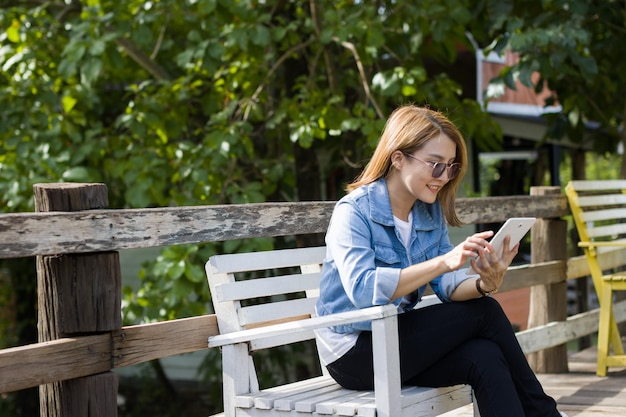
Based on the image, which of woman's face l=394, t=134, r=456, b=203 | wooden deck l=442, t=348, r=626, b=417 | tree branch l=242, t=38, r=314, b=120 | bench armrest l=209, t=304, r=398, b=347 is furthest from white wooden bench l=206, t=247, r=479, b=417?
tree branch l=242, t=38, r=314, b=120

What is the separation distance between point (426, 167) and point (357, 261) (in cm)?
36

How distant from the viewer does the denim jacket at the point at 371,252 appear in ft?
8.96

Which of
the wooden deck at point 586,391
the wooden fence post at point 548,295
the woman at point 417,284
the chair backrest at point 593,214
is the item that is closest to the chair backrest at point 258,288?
the woman at point 417,284

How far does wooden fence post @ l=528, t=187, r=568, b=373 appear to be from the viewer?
17.1 feet

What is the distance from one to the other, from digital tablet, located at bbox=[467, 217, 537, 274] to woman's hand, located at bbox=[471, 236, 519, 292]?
0.02 meters

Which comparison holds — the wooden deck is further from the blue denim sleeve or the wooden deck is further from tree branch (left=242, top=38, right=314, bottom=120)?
tree branch (left=242, top=38, right=314, bottom=120)

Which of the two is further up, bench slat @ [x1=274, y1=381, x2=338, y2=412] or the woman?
the woman

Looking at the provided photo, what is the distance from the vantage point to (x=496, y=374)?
274cm

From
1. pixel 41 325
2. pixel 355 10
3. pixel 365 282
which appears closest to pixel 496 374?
pixel 365 282

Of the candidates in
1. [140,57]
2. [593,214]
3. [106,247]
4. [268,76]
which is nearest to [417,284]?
[106,247]

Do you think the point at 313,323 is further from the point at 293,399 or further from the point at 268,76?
the point at 268,76

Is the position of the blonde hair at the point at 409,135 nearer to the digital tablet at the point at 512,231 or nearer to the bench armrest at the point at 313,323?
the digital tablet at the point at 512,231

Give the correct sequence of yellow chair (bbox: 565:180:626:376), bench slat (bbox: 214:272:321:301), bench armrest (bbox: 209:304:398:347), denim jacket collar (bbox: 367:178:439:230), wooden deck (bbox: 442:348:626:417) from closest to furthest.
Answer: bench armrest (bbox: 209:304:398:347) < denim jacket collar (bbox: 367:178:439:230) < bench slat (bbox: 214:272:321:301) < wooden deck (bbox: 442:348:626:417) < yellow chair (bbox: 565:180:626:376)

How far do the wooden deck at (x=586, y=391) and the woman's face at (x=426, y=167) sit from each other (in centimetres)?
150
